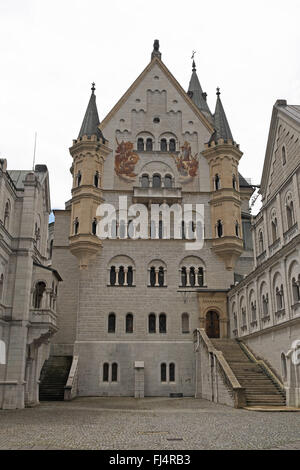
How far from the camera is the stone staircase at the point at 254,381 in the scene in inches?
1094

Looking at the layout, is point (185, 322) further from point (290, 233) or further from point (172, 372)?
point (290, 233)

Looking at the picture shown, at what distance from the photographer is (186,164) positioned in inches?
1940

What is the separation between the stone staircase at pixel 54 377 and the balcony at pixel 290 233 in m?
22.0

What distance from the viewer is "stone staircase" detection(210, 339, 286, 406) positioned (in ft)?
91.2

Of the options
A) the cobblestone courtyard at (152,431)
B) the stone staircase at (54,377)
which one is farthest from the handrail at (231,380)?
the stone staircase at (54,377)

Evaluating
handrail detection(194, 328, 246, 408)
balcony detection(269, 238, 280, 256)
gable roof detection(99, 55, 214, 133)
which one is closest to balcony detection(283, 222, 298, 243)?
balcony detection(269, 238, 280, 256)

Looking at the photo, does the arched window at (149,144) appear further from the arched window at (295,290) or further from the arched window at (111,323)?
the arched window at (295,290)

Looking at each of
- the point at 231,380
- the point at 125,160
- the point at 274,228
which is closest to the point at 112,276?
the point at 125,160

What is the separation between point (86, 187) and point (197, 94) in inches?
1215

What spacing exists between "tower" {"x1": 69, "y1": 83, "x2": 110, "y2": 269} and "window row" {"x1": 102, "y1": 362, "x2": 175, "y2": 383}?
9906 millimetres
